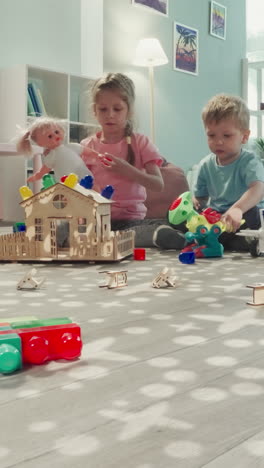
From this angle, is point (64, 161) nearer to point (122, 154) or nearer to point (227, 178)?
point (122, 154)

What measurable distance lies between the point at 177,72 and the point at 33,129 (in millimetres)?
2692

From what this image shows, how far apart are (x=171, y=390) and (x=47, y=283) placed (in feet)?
2.14

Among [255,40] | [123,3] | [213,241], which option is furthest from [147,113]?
[213,241]

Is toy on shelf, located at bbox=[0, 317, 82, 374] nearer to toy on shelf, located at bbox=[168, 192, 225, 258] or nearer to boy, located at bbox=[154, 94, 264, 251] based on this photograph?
toy on shelf, located at bbox=[168, 192, 225, 258]

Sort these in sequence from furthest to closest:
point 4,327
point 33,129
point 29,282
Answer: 1. point 33,129
2. point 29,282
3. point 4,327

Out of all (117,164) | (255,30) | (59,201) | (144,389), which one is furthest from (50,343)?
(255,30)

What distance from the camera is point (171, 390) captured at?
1.76ft

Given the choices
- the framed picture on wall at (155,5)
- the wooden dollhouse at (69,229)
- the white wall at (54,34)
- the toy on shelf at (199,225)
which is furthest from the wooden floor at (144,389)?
the framed picture on wall at (155,5)

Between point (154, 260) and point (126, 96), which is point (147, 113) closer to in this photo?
point (126, 96)

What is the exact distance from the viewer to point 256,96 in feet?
16.2

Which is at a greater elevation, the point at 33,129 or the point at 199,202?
the point at 33,129

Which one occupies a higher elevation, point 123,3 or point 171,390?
point 123,3

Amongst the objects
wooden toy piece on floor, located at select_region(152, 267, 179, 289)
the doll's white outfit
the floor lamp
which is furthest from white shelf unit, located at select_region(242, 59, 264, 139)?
wooden toy piece on floor, located at select_region(152, 267, 179, 289)

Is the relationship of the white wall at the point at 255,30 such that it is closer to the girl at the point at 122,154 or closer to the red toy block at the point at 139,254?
the girl at the point at 122,154
